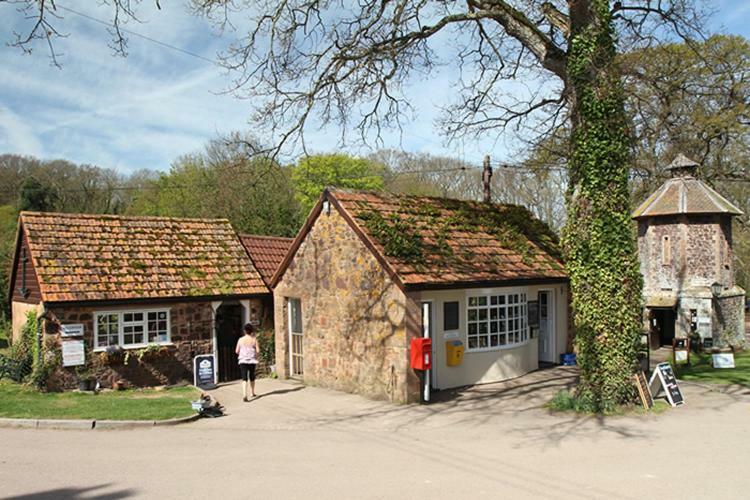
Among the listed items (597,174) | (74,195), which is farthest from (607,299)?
(74,195)

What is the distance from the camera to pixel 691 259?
25781 mm

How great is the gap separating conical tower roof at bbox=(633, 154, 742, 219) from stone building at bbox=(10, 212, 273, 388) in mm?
17199

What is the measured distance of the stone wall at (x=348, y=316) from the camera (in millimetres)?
13807

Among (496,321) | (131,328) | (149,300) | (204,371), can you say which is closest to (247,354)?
(204,371)

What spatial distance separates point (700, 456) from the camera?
9.30m

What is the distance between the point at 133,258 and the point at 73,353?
3351 mm

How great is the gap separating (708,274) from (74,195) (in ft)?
131

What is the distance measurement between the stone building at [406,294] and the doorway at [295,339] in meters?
0.03

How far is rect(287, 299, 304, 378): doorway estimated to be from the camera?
17797 millimetres

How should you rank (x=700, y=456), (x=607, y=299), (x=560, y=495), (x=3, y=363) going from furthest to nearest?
(x=3, y=363) < (x=607, y=299) < (x=700, y=456) < (x=560, y=495)

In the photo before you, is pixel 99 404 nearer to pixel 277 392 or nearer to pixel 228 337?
pixel 277 392

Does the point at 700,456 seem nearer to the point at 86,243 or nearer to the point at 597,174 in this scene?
the point at 597,174

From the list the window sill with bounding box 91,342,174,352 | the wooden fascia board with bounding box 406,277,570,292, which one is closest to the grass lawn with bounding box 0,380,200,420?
the window sill with bounding box 91,342,174,352

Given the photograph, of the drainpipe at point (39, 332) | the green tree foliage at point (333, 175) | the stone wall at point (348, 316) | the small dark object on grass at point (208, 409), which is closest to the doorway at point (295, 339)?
the stone wall at point (348, 316)
